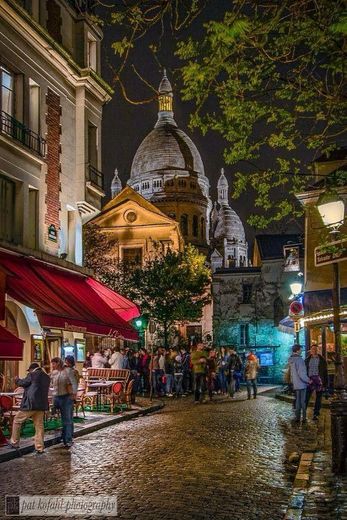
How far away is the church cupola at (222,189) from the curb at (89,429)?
127 m

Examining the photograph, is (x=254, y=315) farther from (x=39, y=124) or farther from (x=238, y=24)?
(x=238, y=24)

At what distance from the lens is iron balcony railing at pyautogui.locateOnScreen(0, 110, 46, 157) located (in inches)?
800

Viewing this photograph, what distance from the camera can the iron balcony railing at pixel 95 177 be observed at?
82.9 feet

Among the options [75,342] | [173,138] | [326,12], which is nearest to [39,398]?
[326,12]

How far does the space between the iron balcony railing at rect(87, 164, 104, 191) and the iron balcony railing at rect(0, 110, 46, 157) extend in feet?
9.36

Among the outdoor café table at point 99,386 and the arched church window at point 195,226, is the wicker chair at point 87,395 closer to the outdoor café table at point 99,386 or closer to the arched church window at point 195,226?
the outdoor café table at point 99,386

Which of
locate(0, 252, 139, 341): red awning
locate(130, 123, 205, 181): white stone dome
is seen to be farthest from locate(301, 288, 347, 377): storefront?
locate(130, 123, 205, 181): white stone dome

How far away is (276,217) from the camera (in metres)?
10.7

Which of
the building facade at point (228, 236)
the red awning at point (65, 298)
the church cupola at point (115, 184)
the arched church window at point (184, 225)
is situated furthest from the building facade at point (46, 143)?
the church cupola at point (115, 184)

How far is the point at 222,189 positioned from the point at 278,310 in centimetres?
9316

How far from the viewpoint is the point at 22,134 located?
69.7 ft

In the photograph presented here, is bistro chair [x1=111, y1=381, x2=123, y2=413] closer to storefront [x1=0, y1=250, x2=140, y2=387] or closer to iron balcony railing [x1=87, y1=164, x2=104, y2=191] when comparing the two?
storefront [x1=0, y1=250, x2=140, y2=387]

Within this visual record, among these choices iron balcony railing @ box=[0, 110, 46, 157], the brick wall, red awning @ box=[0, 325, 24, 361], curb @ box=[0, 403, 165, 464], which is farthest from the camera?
the brick wall

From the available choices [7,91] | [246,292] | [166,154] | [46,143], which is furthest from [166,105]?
[7,91]
